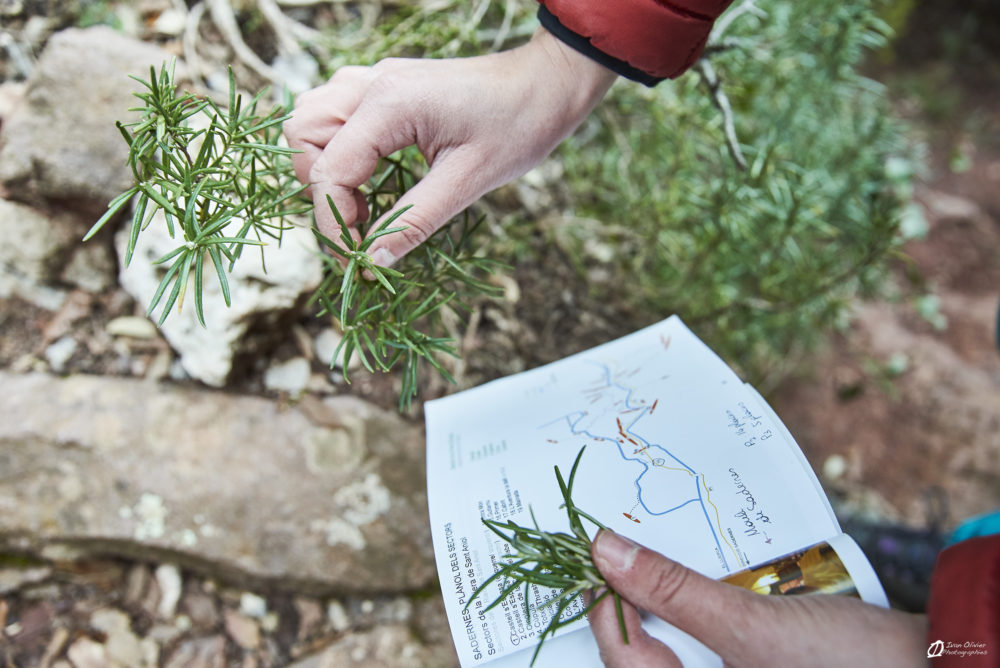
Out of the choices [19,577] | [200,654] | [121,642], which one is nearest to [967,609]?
[200,654]

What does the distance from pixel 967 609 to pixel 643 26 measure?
1027mm

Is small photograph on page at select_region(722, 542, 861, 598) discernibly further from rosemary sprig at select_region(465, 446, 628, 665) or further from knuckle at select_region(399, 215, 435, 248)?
knuckle at select_region(399, 215, 435, 248)

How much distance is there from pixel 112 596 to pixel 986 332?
3742 mm

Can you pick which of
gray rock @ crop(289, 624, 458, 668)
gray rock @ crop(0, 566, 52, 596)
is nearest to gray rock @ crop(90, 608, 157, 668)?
gray rock @ crop(0, 566, 52, 596)

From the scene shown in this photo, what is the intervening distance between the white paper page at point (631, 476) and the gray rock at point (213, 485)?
42 cm

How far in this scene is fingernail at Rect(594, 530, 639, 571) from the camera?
35.3 inches

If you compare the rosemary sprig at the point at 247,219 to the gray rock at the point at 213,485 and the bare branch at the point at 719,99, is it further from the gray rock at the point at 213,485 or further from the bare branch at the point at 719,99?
the bare branch at the point at 719,99

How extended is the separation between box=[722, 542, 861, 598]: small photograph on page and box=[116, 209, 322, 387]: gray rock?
1062 millimetres

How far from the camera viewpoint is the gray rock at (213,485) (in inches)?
56.3

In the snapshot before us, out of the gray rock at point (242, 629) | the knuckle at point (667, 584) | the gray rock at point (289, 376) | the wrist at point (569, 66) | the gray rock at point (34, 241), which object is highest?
the wrist at point (569, 66)

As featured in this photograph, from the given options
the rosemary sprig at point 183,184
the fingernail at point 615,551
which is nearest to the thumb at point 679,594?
the fingernail at point 615,551

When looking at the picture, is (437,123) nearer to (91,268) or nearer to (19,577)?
(91,268)

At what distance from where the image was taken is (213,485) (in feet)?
4.88

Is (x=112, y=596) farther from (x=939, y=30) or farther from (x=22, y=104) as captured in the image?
(x=939, y=30)
